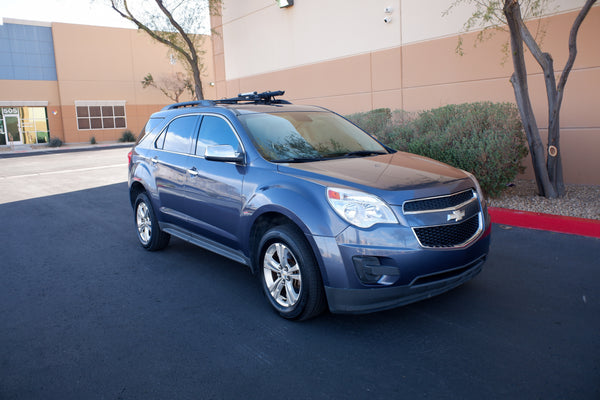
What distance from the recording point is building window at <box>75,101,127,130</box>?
39.7 m

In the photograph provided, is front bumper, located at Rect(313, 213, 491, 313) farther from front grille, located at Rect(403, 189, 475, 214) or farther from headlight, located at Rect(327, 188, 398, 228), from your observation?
front grille, located at Rect(403, 189, 475, 214)

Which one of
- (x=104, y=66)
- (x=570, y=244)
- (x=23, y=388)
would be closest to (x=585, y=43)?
(x=570, y=244)

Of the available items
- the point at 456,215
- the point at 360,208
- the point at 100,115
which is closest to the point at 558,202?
the point at 456,215

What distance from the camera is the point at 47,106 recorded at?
1515 inches

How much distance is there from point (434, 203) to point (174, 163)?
315 centimetres

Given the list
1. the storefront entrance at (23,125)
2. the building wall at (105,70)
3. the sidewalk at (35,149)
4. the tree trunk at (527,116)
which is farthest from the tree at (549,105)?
the storefront entrance at (23,125)

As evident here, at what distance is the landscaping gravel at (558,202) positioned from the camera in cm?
712

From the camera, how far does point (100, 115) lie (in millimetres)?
40781

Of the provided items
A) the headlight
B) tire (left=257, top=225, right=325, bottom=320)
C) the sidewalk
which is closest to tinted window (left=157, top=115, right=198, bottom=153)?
tire (left=257, top=225, right=325, bottom=320)

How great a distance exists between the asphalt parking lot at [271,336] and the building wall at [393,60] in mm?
4400

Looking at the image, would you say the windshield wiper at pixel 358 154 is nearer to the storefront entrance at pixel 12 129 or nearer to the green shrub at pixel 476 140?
the green shrub at pixel 476 140

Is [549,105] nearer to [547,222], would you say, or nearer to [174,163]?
[547,222]

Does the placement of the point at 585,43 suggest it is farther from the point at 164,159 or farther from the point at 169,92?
the point at 169,92

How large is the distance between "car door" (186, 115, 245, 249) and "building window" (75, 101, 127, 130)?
126 ft
